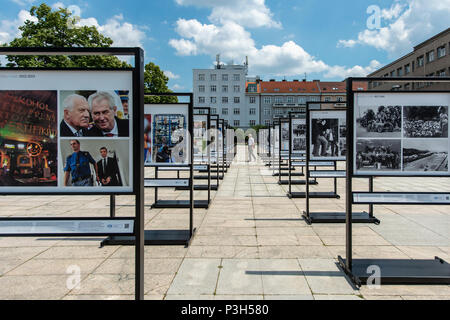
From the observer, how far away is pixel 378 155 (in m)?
3.68

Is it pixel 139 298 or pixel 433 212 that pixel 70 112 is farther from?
pixel 433 212

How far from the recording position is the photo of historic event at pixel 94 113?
2.63 metres

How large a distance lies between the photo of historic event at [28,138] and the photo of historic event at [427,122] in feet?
11.9

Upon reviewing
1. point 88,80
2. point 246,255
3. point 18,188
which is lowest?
point 246,255

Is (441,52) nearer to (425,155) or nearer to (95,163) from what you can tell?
(425,155)

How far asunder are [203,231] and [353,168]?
2866 millimetres

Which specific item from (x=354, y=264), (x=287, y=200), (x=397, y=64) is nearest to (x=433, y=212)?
(x=287, y=200)

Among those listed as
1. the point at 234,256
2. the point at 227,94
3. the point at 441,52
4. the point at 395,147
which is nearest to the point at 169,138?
the point at 234,256

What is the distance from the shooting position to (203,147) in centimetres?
1007

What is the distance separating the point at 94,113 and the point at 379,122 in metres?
2.99

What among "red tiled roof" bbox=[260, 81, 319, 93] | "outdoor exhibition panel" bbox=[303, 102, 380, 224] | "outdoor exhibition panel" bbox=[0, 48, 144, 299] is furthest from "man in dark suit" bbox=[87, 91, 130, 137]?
"red tiled roof" bbox=[260, 81, 319, 93]

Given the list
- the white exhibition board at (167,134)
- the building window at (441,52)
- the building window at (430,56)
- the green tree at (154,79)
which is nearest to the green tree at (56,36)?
the green tree at (154,79)

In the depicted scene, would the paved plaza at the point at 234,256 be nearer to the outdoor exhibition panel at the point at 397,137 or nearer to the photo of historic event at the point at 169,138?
the outdoor exhibition panel at the point at 397,137

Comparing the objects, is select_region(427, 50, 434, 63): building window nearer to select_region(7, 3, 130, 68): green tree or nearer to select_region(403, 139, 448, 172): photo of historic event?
select_region(7, 3, 130, 68): green tree
